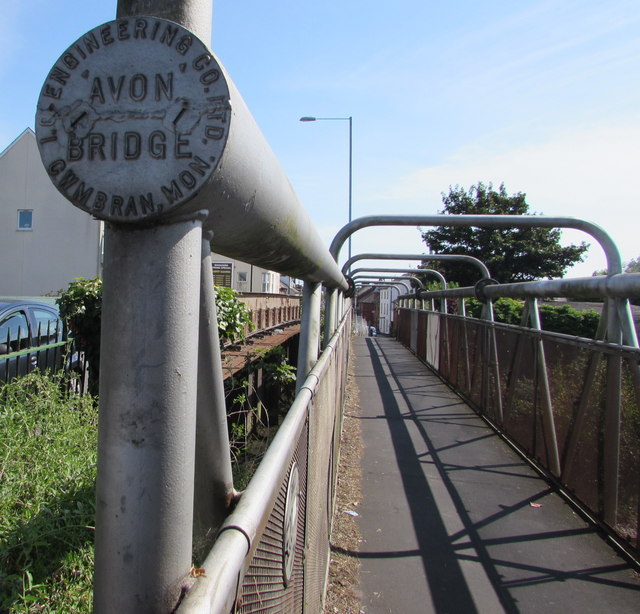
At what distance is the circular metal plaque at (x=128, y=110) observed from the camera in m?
0.77

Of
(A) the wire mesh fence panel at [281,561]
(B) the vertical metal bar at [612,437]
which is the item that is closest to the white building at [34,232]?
(B) the vertical metal bar at [612,437]

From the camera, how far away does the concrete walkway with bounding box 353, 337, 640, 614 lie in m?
3.46

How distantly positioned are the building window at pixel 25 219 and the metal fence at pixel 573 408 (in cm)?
2040

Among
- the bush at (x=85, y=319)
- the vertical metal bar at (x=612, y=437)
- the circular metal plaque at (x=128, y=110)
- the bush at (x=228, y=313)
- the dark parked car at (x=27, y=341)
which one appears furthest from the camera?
the bush at (x=228, y=313)

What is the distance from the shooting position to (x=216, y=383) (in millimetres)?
1172

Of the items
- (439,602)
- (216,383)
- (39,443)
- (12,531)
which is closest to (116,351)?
(216,383)

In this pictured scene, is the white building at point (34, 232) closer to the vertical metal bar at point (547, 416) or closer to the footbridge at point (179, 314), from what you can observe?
the vertical metal bar at point (547, 416)

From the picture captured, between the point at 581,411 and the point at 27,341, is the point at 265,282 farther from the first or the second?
the point at 581,411

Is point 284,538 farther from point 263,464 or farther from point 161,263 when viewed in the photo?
point 161,263

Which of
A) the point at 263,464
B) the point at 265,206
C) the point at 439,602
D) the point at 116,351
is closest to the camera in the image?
the point at 116,351

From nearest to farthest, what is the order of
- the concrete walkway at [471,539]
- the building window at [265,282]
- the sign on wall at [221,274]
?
the concrete walkway at [471,539] < the sign on wall at [221,274] < the building window at [265,282]

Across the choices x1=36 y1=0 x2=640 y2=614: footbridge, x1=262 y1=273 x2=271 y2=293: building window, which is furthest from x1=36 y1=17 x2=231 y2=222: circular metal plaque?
x1=262 y1=273 x2=271 y2=293: building window

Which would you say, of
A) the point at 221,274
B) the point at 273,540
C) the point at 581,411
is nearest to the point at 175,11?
the point at 273,540

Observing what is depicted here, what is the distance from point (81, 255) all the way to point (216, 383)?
929 inches
